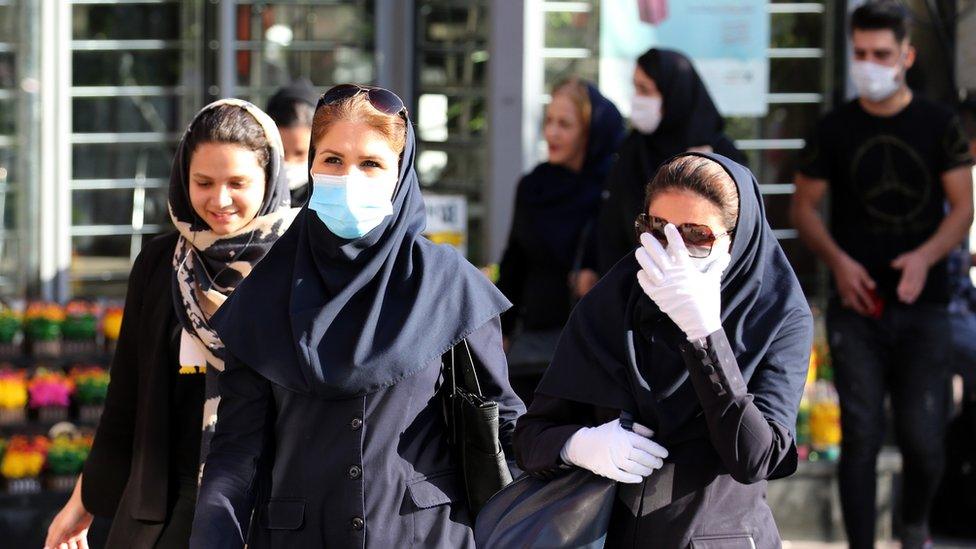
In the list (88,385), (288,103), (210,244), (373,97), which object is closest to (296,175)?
(288,103)

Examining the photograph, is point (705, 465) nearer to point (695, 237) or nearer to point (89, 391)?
point (695, 237)

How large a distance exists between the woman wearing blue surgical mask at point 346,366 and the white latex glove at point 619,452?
0.38 meters

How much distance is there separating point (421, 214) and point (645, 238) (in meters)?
0.55

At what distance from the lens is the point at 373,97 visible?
2.89 metres

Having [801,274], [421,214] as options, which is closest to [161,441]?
[421,214]

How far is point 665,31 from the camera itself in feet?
21.0

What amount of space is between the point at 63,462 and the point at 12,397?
0.31 metres

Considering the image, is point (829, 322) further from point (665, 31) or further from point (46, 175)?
point (46, 175)

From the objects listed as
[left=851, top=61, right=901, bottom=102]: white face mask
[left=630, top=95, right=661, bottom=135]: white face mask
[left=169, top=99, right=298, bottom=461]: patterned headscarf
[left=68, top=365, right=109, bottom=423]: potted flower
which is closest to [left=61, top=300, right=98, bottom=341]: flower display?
[left=68, top=365, right=109, bottom=423]: potted flower

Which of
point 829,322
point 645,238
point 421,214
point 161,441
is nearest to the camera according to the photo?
point 645,238

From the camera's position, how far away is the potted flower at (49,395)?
5922 mm

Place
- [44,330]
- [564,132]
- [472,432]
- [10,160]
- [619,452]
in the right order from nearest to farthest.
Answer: [619,452]
[472,432]
[564,132]
[44,330]
[10,160]

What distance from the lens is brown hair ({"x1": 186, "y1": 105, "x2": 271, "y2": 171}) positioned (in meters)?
3.36

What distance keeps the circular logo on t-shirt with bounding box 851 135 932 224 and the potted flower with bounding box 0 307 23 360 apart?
10.5 ft
